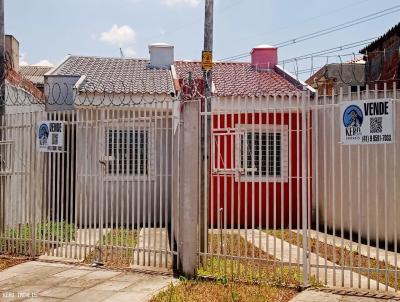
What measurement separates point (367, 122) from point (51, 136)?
5176mm

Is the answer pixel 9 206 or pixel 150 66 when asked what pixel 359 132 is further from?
pixel 150 66

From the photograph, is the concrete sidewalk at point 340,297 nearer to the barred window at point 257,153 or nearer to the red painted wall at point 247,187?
the red painted wall at point 247,187

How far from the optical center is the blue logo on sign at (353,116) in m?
5.65

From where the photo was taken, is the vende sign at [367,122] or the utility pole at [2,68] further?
the utility pole at [2,68]

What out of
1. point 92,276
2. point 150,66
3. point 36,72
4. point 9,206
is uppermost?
point 36,72

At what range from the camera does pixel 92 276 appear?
22.1ft

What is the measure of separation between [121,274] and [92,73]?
8.64 meters

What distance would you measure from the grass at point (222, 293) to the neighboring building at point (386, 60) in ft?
24.0

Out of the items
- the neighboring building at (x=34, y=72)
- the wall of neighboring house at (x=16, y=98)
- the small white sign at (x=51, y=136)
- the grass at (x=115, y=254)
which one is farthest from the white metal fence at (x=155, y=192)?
the neighboring building at (x=34, y=72)

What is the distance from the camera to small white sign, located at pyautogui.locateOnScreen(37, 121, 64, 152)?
25.6 ft

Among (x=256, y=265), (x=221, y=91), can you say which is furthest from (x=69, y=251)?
(x=221, y=91)

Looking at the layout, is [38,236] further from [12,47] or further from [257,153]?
[12,47]

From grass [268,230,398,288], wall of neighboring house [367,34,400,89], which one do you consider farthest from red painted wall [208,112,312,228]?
wall of neighboring house [367,34,400,89]

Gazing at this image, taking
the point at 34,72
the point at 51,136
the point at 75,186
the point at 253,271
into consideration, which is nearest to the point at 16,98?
the point at 51,136
